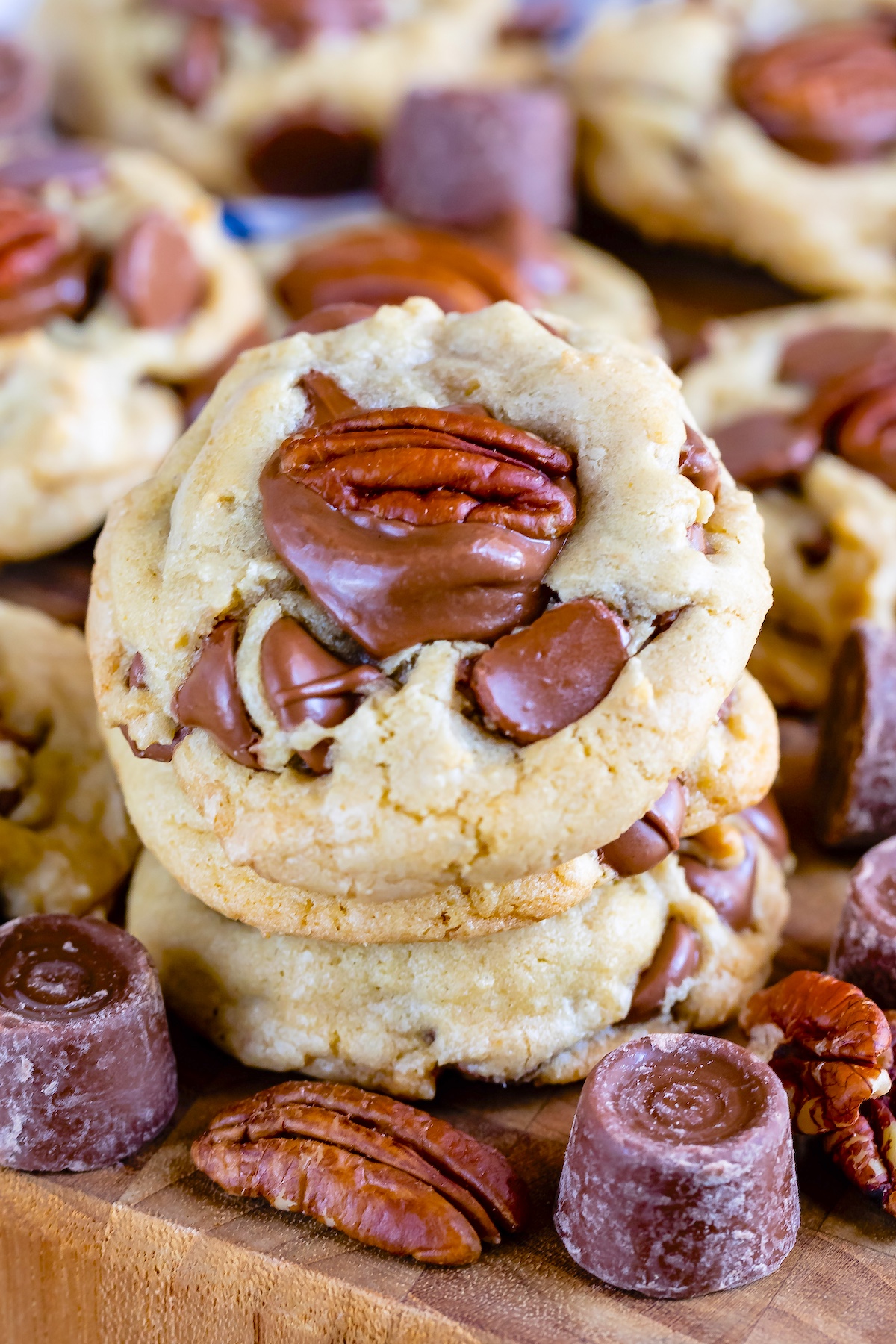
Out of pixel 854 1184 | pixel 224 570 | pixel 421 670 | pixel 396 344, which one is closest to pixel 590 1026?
pixel 854 1184

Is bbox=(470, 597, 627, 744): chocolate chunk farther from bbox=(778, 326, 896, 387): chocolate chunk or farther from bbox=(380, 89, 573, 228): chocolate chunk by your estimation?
bbox=(380, 89, 573, 228): chocolate chunk

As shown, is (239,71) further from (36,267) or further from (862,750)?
(862,750)

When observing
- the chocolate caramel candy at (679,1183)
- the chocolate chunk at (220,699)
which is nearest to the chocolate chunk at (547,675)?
the chocolate chunk at (220,699)

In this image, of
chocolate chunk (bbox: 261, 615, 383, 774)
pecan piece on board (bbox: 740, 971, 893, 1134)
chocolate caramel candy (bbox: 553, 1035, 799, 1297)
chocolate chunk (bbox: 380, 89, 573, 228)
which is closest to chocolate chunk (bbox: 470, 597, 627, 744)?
chocolate chunk (bbox: 261, 615, 383, 774)

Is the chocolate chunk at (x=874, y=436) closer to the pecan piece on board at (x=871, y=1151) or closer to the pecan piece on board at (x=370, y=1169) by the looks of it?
the pecan piece on board at (x=871, y=1151)

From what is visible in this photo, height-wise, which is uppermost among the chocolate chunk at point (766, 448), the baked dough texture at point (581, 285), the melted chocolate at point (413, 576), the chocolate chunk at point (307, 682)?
the melted chocolate at point (413, 576)

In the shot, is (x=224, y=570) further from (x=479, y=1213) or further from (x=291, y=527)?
(x=479, y=1213)
